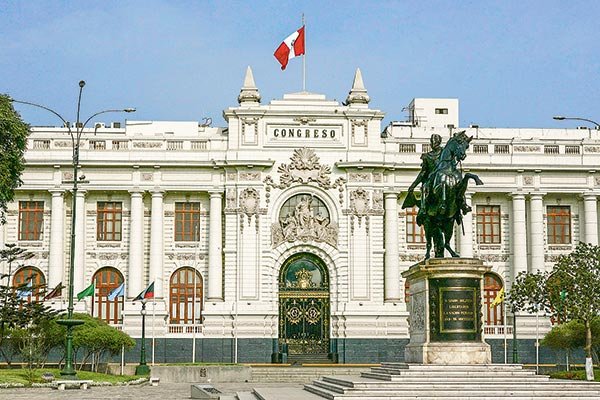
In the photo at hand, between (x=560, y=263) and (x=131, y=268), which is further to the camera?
(x=131, y=268)

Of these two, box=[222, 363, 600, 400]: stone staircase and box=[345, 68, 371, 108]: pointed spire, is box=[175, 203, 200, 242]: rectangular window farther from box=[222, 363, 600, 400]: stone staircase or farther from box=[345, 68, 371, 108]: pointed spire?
box=[222, 363, 600, 400]: stone staircase

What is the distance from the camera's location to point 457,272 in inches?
1247

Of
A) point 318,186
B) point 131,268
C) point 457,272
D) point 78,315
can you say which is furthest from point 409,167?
point 457,272

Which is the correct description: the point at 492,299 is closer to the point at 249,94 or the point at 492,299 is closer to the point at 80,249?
the point at 249,94

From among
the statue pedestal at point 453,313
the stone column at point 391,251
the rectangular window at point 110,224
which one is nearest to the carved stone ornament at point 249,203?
the rectangular window at point 110,224

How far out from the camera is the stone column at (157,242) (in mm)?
65000

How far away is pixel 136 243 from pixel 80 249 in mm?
3406

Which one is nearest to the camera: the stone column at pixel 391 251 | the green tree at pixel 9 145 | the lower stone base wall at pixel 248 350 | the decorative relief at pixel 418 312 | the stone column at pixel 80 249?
the decorative relief at pixel 418 312

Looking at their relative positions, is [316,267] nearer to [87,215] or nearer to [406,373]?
[87,215]

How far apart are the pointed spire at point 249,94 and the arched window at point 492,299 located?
17709mm

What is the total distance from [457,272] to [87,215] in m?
38.8

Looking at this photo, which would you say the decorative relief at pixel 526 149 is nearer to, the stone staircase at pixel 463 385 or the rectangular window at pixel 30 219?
the rectangular window at pixel 30 219

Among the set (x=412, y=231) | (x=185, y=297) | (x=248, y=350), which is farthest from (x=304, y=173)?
(x=248, y=350)

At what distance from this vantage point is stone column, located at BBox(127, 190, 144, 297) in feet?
213
